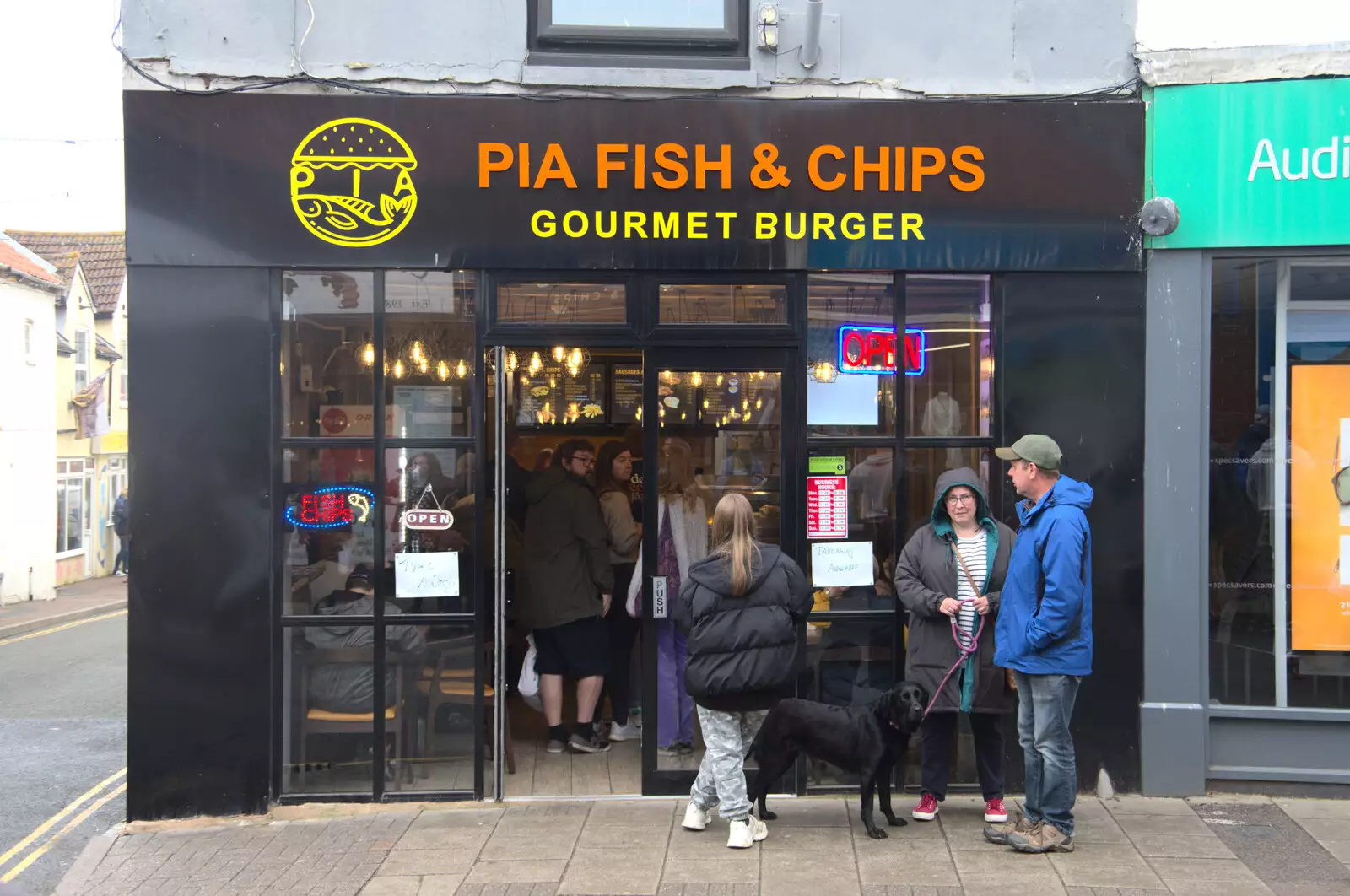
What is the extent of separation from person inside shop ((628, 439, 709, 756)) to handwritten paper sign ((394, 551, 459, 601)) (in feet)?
3.60

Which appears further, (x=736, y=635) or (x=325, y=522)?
(x=325, y=522)

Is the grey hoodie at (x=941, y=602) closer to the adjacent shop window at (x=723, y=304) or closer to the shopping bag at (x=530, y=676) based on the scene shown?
the adjacent shop window at (x=723, y=304)

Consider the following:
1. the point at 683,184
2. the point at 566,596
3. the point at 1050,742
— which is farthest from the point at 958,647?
the point at 683,184

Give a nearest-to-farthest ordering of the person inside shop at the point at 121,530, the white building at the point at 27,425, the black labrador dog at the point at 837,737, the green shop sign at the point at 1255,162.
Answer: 1. the black labrador dog at the point at 837,737
2. the green shop sign at the point at 1255,162
3. the person inside shop at the point at 121,530
4. the white building at the point at 27,425

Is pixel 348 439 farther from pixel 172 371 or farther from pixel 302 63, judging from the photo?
pixel 302 63

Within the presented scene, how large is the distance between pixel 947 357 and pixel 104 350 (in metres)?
27.8

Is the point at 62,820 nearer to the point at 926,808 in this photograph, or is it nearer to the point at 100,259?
the point at 926,808

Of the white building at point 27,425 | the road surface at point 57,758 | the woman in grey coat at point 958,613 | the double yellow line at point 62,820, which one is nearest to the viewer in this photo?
the woman in grey coat at point 958,613

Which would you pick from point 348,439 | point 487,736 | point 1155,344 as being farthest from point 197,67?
point 1155,344

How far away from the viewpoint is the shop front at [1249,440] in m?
6.64

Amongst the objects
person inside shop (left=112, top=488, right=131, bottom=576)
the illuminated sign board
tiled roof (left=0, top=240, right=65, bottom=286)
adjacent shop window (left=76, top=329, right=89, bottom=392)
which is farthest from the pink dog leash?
adjacent shop window (left=76, top=329, right=89, bottom=392)

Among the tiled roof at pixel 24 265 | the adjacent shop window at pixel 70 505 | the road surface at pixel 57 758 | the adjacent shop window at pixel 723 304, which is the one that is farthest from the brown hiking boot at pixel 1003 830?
the adjacent shop window at pixel 70 505

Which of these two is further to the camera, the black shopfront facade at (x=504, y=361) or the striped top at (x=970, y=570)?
the black shopfront facade at (x=504, y=361)

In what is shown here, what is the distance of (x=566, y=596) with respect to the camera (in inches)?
309
